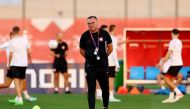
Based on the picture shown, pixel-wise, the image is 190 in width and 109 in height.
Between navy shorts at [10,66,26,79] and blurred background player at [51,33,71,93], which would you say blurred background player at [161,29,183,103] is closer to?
navy shorts at [10,66,26,79]

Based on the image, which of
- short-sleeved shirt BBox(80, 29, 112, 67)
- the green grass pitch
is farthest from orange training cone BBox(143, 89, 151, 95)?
short-sleeved shirt BBox(80, 29, 112, 67)

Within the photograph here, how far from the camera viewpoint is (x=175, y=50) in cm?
2009


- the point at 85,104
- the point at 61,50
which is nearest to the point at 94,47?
the point at 85,104

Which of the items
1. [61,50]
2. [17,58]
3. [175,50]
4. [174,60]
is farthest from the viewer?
[61,50]

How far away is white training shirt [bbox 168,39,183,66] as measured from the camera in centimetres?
1995

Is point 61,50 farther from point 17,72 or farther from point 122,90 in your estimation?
point 17,72

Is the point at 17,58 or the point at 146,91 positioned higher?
the point at 17,58

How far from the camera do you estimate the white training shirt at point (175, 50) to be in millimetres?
19953

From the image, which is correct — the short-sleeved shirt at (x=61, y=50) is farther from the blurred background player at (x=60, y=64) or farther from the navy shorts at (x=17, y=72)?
the navy shorts at (x=17, y=72)

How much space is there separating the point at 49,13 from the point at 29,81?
817 cm

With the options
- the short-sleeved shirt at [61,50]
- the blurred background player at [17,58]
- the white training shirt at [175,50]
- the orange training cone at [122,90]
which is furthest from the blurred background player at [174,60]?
the short-sleeved shirt at [61,50]

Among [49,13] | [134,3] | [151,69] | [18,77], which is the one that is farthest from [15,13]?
[18,77]

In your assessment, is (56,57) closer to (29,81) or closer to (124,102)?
(29,81)

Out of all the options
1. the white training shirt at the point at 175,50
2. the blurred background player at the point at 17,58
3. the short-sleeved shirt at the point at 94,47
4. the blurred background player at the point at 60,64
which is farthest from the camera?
the blurred background player at the point at 60,64
